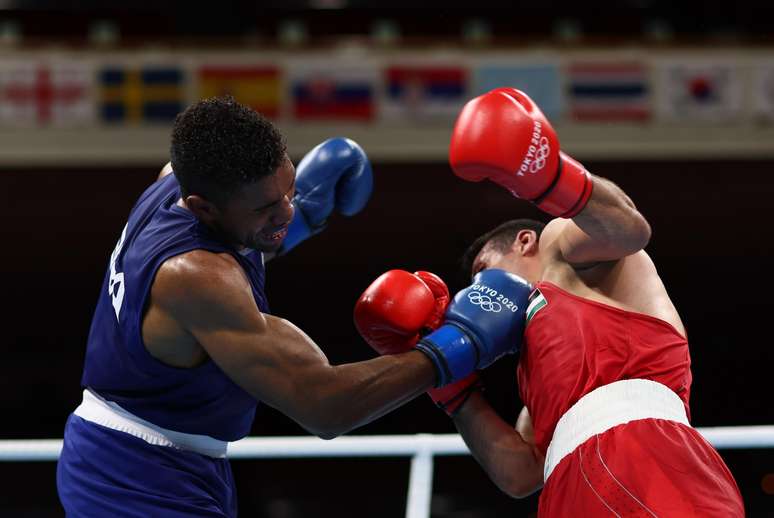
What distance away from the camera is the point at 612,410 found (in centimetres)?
183

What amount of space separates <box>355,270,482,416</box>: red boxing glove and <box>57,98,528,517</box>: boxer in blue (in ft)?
0.36

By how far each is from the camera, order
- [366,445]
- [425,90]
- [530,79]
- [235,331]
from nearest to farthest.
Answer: [235,331] → [366,445] → [530,79] → [425,90]

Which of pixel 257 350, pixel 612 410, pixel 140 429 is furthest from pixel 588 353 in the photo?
pixel 140 429

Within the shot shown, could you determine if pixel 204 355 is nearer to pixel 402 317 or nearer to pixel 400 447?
pixel 402 317

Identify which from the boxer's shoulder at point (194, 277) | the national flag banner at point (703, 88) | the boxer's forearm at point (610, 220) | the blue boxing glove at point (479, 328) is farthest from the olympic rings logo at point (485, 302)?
the national flag banner at point (703, 88)

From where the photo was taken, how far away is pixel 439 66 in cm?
677

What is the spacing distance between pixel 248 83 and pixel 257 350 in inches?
208

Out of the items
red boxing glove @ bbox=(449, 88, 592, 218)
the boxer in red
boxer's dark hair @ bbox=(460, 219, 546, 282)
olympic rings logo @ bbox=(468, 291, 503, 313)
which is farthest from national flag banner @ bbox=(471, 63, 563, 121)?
red boxing glove @ bbox=(449, 88, 592, 218)

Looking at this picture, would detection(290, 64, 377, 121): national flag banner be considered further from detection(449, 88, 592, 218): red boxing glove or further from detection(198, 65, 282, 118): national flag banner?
detection(449, 88, 592, 218): red boxing glove

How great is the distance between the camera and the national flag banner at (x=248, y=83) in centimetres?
675

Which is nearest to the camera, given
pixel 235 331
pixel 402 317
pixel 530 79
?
pixel 235 331

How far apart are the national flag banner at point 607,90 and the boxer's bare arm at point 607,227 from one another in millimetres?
5024

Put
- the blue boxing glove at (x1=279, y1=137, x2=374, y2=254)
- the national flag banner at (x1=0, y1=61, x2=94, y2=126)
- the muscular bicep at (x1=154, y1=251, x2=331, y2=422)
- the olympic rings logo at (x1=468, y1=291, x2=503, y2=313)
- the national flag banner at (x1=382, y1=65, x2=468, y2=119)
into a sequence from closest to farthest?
the muscular bicep at (x1=154, y1=251, x2=331, y2=422) → the olympic rings logo at (x1=468, y1=291, x2=503, y2=313) → the blue boxing glove at (x1=279, y1=137, x2=374, y2=254) → the national flag banner at (x1=0, y1=61, x2=94, y2=126) → the national flag banner at (x1=382, y1=65, x2=468, y2=119)

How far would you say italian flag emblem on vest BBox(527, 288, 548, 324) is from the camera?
2.01 m
